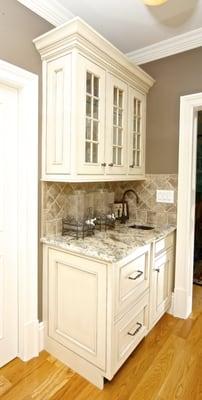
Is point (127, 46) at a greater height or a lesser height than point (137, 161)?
greater

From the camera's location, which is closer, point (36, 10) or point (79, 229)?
point (36, 10)

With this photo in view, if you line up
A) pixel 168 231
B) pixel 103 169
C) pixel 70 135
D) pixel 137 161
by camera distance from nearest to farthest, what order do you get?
pixel 70 135 < pixel 103 169 < pixel 168 231 < pixel 137 161

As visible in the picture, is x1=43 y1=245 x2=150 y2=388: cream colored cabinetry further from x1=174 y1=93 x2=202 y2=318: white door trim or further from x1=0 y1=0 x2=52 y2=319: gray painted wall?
x1=0 y1=0 x2=52 y2=319: gray painted wall

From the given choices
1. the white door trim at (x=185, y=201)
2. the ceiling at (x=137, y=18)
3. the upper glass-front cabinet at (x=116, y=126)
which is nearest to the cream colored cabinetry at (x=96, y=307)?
the white door trim at (x=185, y=201)

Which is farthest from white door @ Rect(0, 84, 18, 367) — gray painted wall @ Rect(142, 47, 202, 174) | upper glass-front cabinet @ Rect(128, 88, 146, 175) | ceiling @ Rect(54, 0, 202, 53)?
gray painted wall @ Rect(142, 47, 202, 174)

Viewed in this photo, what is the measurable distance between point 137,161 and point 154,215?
0.56 m

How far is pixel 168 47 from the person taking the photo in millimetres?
2328

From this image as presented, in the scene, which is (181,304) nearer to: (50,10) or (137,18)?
(137,18)

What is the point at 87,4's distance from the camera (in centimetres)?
181

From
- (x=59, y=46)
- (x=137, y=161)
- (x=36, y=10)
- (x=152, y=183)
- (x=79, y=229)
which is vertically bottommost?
(x=79, y=229)

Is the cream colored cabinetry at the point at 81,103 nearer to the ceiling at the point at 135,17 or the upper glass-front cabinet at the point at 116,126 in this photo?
the upper glass-front cabinet at the point at 116,126

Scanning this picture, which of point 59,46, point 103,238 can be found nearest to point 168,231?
point 103,238

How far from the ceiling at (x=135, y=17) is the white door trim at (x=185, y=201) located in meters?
0.54

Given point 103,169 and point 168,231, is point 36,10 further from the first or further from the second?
point 168,231
